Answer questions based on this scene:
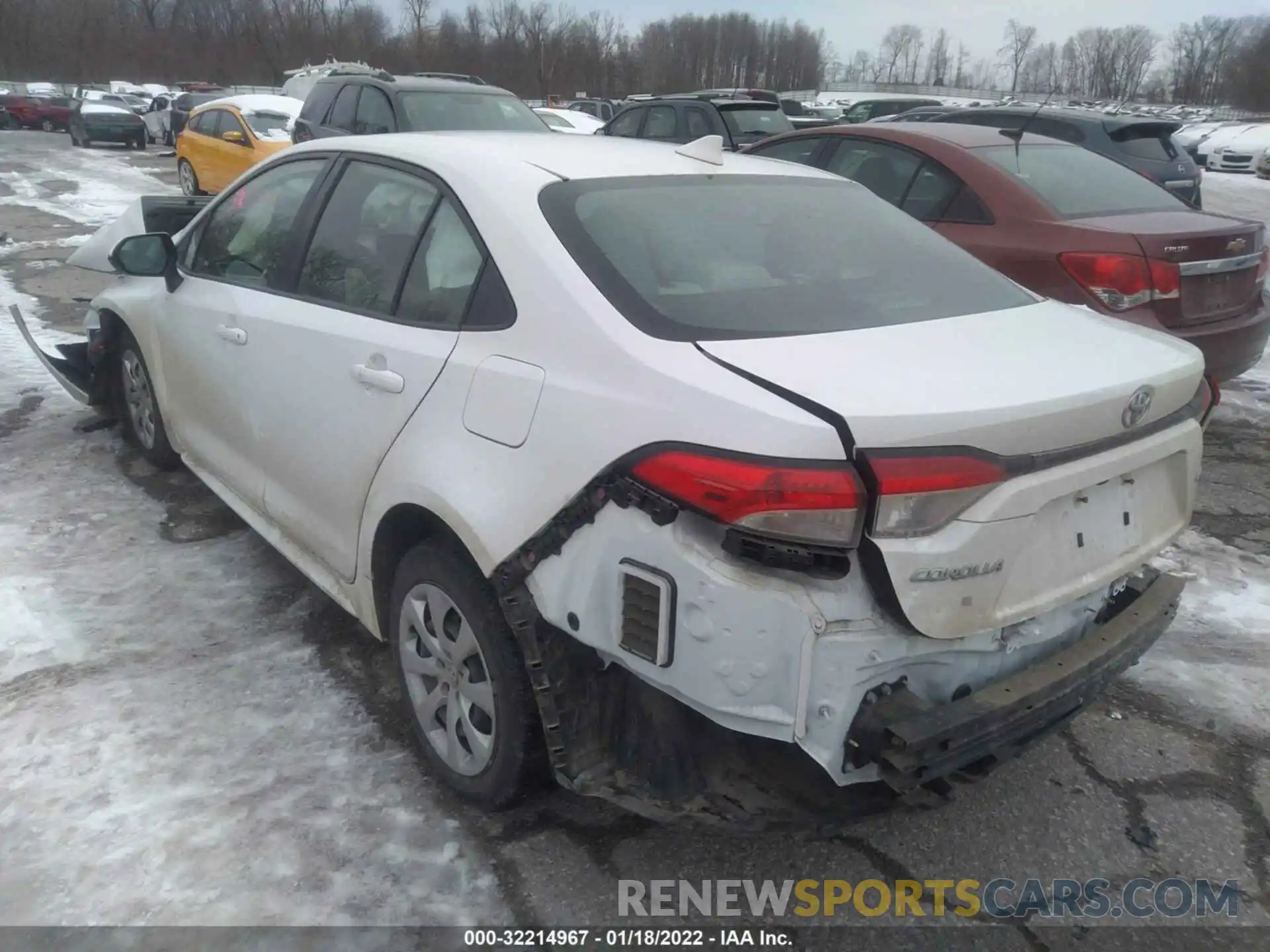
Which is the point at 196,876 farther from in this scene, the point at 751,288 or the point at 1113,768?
the point at 1113,768

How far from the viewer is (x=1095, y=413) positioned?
213 cm

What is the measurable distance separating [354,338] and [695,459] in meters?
1.39

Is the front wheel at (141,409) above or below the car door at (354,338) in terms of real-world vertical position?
below

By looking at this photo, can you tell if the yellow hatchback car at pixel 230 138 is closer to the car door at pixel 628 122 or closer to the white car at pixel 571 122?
the white car at pixel 571 122

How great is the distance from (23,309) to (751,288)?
7.76m

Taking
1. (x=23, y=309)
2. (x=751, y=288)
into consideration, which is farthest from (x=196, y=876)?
(x=23, y=309)

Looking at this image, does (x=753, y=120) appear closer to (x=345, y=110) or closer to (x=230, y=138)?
(x=345, y=110)

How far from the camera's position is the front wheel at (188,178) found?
15.0 metres

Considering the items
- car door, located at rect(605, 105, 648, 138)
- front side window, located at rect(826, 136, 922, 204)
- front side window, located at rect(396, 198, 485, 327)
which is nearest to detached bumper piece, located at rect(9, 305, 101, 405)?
front side window, located at rect(396, 198, 485, 327)

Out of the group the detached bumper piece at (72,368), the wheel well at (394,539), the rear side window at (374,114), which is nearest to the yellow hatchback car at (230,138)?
the rear side window at (374,114)

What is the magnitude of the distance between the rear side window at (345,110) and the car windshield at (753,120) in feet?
15.7

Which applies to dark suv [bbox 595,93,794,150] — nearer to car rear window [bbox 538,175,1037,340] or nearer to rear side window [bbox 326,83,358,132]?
rear side window [bbox 326,83,358,132]

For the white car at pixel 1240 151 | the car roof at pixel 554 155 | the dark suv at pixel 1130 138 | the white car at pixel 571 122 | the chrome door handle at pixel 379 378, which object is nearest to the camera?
the chrome door handle at pixel 379 378

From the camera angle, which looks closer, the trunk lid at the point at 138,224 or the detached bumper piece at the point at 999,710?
the detached bumper piece at the point at 999,710
